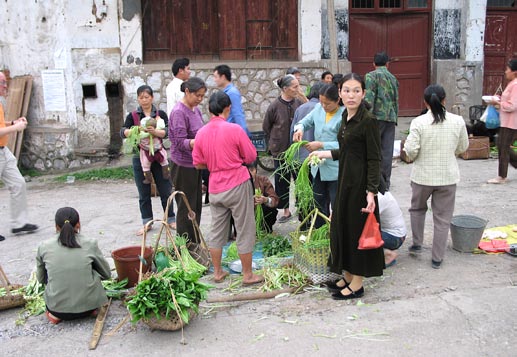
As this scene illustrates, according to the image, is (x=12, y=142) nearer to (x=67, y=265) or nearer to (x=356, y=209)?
(x=67, y=265)

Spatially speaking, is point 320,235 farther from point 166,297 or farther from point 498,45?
point 498,45

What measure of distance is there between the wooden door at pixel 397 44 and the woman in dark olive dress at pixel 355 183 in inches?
317

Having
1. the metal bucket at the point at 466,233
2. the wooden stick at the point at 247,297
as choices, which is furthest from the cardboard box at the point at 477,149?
the wooden stick at the point at 247,297

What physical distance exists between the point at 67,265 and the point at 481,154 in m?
8.51

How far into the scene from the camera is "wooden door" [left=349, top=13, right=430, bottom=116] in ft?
39.5

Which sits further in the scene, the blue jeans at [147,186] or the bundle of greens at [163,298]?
the blue jeans at [147,186]

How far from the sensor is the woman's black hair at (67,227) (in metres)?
4.24

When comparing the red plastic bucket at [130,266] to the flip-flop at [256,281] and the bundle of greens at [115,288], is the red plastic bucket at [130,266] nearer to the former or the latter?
the bundle of greens at [115,288]

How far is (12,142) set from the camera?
10.5 m

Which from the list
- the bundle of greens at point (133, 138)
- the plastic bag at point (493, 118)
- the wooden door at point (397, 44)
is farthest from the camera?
the wooden door at point (397, 44)

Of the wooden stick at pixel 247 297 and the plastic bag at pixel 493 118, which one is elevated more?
the plastic bag at pixel 493 118

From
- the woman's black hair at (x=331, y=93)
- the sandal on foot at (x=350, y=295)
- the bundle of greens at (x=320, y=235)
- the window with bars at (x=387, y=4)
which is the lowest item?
the sandal on foot at (x=350, y=295)

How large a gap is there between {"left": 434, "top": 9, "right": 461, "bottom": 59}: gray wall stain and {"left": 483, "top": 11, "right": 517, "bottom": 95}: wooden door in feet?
3.12

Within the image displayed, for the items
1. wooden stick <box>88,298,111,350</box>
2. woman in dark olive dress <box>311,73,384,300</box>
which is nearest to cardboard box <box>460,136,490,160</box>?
woman in dark olive dress <box>311,73,384,300</box>
